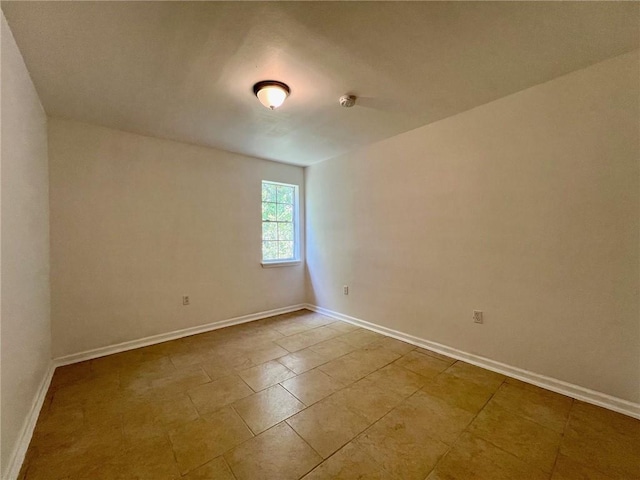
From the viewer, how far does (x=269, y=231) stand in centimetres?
416

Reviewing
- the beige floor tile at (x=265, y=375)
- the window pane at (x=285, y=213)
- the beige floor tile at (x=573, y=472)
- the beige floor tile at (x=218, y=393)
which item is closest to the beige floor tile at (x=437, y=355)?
the beige floor tile at (x=573, y=472)

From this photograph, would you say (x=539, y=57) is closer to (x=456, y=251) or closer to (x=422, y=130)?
(x=422, y=130)

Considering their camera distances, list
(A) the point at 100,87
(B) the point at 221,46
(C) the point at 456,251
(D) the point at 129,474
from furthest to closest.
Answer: (C) the point at 456,251, (A) the point at 100,87, (B) the point at 221,46, (D) the point at 129,474

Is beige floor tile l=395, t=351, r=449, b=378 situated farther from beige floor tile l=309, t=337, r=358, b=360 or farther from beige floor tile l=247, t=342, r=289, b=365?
beige floor tile l=247, t=342, r=289, b=365

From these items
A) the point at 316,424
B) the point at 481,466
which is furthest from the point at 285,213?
the point at 481,466

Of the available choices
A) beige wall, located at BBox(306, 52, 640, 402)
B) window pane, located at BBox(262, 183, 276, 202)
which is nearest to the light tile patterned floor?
beige wall, located at BBox(306, 52, 640, 402)

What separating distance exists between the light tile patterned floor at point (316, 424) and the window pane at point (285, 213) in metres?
2.34

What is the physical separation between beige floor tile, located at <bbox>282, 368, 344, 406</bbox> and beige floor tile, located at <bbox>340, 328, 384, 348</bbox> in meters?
0.76

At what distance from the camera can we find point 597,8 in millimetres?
1371

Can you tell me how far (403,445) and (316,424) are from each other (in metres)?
0.53

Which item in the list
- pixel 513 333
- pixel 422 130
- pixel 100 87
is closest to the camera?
pixel 100 87

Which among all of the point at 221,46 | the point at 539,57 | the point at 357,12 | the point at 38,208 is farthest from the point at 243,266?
the point at 539,57

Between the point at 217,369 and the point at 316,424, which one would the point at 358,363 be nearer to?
the point at 316,424

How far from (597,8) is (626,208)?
123 cm
